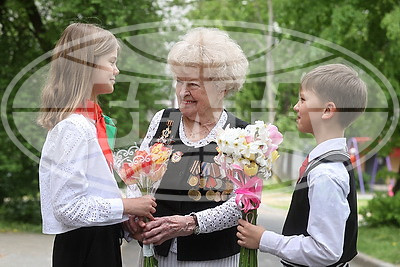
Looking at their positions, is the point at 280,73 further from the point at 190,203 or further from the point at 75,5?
the point at 190,203

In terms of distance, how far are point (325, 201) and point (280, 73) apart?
49.7 feet

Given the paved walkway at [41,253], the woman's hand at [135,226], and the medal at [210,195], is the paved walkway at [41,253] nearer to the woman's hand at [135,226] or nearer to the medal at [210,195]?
the medal at [210,195]

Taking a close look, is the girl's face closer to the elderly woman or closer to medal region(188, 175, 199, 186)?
the elderly woman

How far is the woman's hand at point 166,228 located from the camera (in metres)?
2.79

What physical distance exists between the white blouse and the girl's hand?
3cm

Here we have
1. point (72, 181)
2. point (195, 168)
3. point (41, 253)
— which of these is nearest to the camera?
point (72, 181)

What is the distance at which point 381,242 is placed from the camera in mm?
9500

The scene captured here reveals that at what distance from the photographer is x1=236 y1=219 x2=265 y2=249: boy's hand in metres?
2.60

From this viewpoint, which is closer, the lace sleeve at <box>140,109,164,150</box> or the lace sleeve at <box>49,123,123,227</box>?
the lace sleeve at <box>49,123,123,227</box>

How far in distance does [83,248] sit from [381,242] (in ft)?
25.3

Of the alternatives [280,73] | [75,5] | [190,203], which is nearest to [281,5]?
A: [75,5]

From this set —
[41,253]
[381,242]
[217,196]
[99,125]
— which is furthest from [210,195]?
[381,242]

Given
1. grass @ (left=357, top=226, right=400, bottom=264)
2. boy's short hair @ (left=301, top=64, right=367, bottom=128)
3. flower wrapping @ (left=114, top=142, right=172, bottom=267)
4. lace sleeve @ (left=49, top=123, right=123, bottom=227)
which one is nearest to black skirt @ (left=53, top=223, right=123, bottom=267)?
lace sleeve @ (left=49, top=123, right=123, bottom=227)

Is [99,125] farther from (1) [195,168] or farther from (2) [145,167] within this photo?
(1) [195,168]
